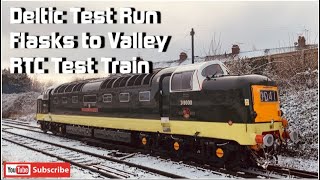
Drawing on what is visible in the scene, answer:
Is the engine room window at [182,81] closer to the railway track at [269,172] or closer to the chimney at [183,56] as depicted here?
the railway track at [269,172]

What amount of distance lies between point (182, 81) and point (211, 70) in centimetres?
118

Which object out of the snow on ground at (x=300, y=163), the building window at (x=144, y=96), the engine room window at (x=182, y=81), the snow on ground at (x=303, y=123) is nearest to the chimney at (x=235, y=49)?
the snow on ground at (x=303, y=123)

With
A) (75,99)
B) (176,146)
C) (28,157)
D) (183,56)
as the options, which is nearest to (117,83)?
(176,146)

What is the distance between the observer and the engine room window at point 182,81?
12125mm

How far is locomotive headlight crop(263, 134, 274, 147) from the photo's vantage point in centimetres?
1023

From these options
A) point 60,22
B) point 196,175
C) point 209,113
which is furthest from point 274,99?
point 60,22

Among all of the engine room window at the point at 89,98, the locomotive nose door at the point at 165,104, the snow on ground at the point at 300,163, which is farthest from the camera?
the engine room window at the point at 89,98

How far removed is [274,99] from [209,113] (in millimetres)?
2358

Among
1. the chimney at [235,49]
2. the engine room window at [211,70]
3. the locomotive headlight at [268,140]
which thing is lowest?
the locomotive headlight at [268,140]

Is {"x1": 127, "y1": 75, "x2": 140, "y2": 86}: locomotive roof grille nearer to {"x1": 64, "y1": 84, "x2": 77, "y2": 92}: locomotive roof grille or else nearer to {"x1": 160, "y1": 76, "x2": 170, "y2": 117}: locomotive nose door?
{"x1": 160, "y1": 76, "x2": 170, "y2": 117}: locomotive nose door

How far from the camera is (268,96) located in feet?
36.7

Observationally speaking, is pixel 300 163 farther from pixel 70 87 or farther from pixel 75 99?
pixel 70 87

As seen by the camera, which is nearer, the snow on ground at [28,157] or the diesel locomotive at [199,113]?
the diesel locomotive at [199,113]

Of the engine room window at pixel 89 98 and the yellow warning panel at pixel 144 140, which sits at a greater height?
the engine room window at pixel 89 98
